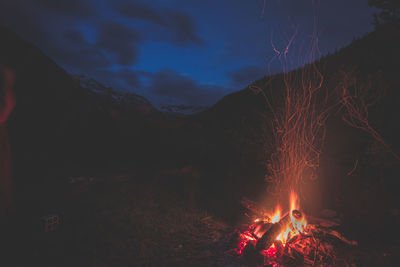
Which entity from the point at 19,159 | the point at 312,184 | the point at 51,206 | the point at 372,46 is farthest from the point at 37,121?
the point at 372,46

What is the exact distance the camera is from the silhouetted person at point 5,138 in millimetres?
4848

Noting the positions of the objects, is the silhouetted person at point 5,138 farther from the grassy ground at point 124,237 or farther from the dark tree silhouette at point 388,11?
the dark tree silhouette at point 388,11

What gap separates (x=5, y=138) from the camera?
5.02 m

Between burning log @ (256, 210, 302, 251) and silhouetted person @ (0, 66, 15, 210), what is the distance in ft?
21.7

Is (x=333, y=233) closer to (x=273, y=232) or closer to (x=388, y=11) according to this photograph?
(x=273, y=232)

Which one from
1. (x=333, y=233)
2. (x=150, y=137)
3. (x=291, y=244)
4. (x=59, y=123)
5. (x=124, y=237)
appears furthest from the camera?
(x=150, y=137)

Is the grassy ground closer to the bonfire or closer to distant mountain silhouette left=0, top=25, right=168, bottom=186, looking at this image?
the bonfire

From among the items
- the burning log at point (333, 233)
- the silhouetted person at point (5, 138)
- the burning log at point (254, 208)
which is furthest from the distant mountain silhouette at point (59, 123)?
the burning log at point (333, 233)

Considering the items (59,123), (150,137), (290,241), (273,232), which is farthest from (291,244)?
(59,123)

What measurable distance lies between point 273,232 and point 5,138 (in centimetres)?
739

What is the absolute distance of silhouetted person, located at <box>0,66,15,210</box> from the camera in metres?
4.85

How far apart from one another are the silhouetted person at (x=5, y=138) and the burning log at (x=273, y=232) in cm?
661

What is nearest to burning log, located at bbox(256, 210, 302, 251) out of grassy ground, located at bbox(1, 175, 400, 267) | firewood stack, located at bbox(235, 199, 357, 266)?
firewood stack, located at bbox(235, 199, 357, 266)

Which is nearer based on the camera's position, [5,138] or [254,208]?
[5,138]
